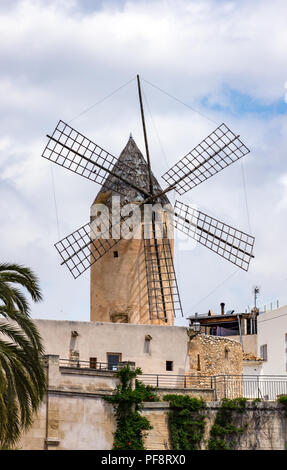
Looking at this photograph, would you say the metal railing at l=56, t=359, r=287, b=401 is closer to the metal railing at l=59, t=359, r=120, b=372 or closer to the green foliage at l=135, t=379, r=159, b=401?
the metal railing at l=59, t=359, r=120, b=372

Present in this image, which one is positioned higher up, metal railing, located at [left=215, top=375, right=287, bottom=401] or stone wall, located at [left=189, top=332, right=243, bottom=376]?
stone wall, located at [left=189, top=332, right=243, bottom=376]

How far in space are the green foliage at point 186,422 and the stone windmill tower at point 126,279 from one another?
16.5 feet

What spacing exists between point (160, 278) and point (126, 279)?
49.2 inches

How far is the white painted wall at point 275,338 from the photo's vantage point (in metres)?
44.5

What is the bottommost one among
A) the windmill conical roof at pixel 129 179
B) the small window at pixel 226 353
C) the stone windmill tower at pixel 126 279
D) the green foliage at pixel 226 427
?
the green foliage at pixel 226 427

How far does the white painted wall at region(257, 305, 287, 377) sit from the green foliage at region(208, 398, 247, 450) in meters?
6.65

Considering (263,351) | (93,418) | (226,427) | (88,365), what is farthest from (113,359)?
(263,351)

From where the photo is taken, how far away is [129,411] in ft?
121

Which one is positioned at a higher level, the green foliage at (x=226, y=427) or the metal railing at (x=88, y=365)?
the metal railing at (x=88, y=365)

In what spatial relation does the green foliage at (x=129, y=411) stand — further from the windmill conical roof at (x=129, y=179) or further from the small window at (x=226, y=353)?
the windmill conical roof at (x=129, y=179)

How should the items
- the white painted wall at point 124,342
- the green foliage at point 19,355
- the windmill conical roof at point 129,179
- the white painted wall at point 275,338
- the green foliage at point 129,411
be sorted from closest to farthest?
the green foliage at point 19,355, the green foliage at point 129,411, the white painted wall at point 124,342, the windmill conical roof at point 129,179, the white painted wall at point 275,338

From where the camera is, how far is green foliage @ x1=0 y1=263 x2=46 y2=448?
27.8 meters

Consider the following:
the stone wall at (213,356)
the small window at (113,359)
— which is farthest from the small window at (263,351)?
the small window at (113,359)

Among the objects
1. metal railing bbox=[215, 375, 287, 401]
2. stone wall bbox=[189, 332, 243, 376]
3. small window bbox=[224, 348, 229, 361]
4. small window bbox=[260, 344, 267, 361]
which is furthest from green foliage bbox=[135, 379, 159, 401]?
small window bbox=[260, 344, 267, 361]
